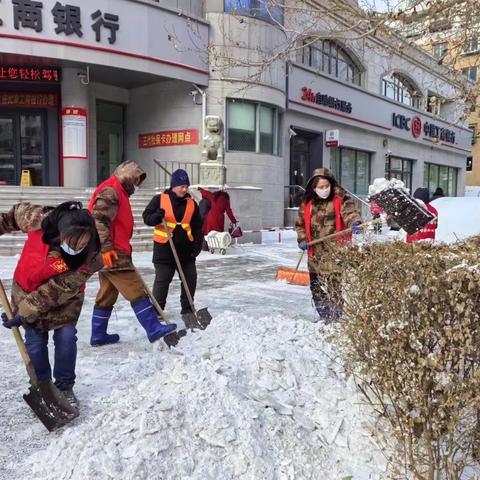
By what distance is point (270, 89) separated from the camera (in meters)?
15.5

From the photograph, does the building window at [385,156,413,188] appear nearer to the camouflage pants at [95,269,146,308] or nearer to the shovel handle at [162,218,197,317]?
the shovel handle at [162,218,197,317]

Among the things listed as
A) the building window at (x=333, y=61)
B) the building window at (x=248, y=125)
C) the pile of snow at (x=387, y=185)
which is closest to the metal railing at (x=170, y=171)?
the building window at (x=248, y=125)

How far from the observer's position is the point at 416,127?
2706cm

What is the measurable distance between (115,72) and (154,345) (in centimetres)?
1148

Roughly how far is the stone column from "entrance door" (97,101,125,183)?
1.32 m

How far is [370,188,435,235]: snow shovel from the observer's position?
493 cm

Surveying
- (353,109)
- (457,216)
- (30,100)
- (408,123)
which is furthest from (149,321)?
(408,123)

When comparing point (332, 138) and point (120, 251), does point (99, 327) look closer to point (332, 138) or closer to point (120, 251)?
point (120, 251)

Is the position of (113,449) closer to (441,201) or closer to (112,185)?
(112,185)

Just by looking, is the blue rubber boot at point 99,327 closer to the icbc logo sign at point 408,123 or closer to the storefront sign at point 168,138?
the storefront sign at point 168,138

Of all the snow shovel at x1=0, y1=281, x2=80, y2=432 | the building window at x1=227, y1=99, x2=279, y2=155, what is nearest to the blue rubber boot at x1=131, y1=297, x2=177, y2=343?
the snow shovel at x1=0, y1=281, x2=80, y2=432

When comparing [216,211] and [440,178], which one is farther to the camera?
[440,178]

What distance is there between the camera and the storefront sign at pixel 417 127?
2512 centimetres

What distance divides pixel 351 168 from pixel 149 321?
19.3 metres
